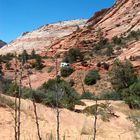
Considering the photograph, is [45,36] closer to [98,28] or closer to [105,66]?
[98,28]

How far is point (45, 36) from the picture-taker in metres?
97.8

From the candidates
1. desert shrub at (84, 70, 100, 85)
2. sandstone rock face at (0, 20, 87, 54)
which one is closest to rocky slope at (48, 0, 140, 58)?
sandstone rock face at (0, 20, 87, 54)

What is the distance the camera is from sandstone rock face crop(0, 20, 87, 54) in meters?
89.8

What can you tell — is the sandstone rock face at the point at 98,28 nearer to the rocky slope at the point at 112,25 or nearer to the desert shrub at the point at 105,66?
the rocky slope at the point at 112,25

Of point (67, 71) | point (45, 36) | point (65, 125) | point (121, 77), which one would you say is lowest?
point (65, 125)

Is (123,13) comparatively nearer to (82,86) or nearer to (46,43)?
(46,43)

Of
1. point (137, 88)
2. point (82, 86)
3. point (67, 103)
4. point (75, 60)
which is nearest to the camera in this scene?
point (67, 103)

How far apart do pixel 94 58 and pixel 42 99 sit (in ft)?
132

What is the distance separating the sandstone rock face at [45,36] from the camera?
89.8 meters

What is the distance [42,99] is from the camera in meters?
18.1

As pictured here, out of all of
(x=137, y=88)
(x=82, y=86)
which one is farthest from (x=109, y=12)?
(x=137, y=88)

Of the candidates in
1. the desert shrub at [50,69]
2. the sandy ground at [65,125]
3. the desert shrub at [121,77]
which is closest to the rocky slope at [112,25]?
the desert shrub at [50,69]

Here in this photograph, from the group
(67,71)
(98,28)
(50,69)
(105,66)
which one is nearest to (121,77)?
(105,66)

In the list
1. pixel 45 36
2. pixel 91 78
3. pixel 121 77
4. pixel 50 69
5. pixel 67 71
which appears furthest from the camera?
pixel 45 36
